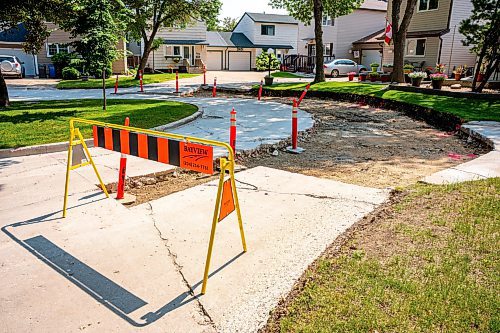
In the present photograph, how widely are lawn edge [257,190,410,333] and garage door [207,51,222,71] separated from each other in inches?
1875

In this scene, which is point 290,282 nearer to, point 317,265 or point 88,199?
point 317,265

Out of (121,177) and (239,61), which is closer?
(121,177)

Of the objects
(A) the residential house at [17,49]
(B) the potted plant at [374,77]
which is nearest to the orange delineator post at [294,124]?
(B) the potted plant at [374,77]

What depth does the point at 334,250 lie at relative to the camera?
4.32m

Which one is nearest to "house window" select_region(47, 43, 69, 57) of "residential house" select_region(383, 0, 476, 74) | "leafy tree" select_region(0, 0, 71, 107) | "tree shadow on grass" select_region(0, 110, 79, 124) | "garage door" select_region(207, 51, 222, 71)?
"garage door" select_region(207, 51, 222, 71)

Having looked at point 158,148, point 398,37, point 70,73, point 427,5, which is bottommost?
point 158,148

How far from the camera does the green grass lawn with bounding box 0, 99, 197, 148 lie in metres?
9.33

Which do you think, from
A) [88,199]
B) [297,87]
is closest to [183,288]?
[88,199]

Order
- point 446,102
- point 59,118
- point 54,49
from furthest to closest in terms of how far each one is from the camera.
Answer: point 54,49
point 446,102
point 59,118

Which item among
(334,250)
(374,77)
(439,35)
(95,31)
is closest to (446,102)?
(374,77)

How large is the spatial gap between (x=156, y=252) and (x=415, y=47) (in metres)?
32.6

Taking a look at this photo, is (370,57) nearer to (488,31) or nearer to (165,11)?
(165,11)

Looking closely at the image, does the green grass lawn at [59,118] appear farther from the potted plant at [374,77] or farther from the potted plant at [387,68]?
the potted plant at [387,68]

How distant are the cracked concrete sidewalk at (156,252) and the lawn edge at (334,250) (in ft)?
0.24
